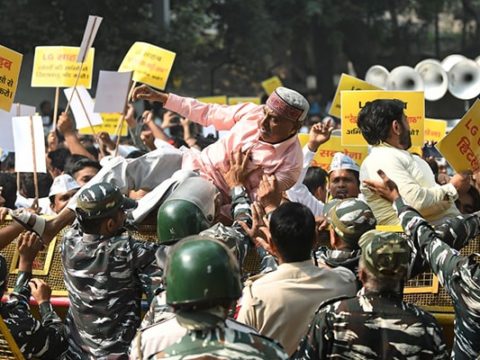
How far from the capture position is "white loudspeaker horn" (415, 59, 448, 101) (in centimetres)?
2117

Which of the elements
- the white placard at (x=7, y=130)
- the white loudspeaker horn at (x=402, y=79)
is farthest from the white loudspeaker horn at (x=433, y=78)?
the white placard at (x=7, y=130)

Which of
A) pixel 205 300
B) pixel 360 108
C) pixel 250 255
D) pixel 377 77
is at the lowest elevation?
pixel 377 77

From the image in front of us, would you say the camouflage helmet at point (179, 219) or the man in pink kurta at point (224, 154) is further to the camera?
the man in pink kurta at point (224, 154)

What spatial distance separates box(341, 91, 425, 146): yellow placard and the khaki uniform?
380 cm

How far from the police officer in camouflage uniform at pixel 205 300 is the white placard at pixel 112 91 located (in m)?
5.86

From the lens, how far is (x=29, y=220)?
21.2 ft

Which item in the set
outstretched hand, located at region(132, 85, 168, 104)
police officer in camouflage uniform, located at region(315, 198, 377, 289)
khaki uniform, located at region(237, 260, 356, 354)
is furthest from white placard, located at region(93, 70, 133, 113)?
khaki uniform, located at region(237, 260, 356, 354)

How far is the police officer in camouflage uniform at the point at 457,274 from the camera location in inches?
198

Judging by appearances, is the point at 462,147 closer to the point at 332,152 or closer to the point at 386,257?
the point at 386,257

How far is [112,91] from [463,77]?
41.8 feet

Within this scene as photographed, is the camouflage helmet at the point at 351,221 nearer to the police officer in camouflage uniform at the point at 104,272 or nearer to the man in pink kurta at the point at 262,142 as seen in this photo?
the police officer in camouflage uniform at the point at 104,272

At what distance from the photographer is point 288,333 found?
5086mm

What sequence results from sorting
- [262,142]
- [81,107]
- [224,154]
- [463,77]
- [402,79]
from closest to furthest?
[262,142]
[224,154]
[81,107]
[402,79]
[463,77]

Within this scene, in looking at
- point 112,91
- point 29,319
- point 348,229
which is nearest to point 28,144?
point 112,91
